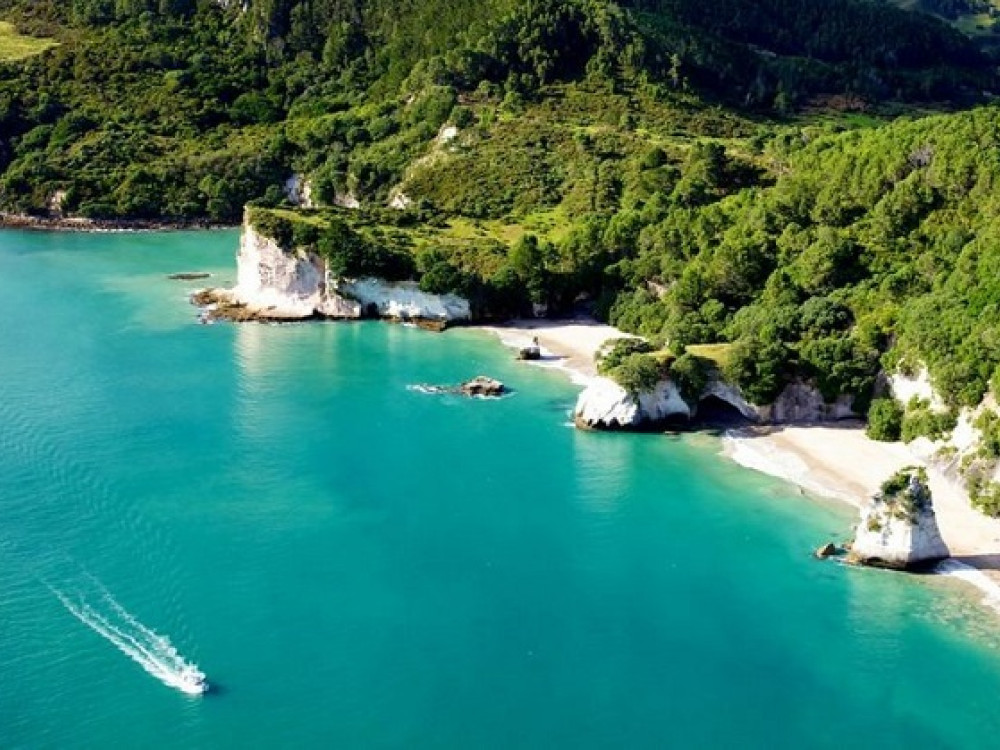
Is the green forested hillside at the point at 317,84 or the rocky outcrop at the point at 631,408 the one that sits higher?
the green forested hillside at the point at 317,84

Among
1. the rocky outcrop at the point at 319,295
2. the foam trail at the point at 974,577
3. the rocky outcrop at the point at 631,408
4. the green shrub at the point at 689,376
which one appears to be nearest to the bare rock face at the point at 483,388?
the rocky outcrop at the point at 631,408

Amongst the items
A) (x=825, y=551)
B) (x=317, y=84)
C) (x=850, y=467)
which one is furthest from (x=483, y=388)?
(x=317, y=84)

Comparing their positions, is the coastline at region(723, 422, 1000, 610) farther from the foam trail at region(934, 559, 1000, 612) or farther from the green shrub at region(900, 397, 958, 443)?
the green shrub at region(900, 397, 958, 443)

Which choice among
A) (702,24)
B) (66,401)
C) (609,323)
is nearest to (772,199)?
(609,323)

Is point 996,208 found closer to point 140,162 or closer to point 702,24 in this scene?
point 140,162

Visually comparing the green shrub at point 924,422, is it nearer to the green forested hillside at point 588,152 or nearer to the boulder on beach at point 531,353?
the green forested hillside at point 588,152

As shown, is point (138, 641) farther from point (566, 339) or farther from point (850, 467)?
point (566, 339)
